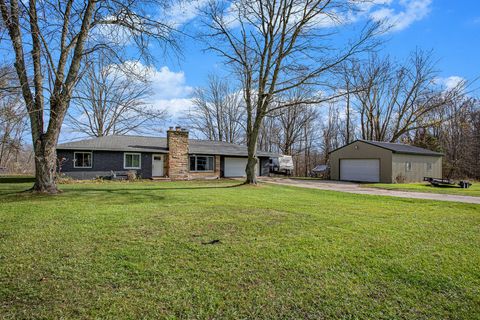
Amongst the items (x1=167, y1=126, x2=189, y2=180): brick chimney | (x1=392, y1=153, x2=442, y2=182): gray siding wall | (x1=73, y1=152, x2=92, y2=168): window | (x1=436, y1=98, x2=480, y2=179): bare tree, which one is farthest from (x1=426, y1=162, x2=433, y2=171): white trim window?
(x1=73, y1=152, x2=92, y2=168): window

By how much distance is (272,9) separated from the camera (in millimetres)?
15500

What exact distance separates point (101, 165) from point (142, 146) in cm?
314

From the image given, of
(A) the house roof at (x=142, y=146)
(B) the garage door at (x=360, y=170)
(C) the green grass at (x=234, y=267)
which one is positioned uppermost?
(A) the house roof at (x=142, y=146)

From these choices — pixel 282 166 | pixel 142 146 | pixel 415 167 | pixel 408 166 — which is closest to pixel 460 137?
pixel 415 167

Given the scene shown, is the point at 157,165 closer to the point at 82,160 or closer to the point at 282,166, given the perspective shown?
the point at 82,160

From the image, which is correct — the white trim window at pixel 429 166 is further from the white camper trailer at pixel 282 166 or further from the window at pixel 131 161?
the window at pixel 131 161

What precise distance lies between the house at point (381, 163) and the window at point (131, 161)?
1568cm

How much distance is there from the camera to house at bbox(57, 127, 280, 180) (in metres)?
19.0

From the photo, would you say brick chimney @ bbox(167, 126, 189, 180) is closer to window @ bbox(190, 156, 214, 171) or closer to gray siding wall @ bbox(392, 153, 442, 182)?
window @ bbox(190, 156, 214, 171)

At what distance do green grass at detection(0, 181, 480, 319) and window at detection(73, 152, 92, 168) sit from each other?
13.3 metres

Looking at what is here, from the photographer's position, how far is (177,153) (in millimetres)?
22078

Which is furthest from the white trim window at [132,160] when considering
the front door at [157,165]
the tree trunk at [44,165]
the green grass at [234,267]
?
the green grass at [234,267]

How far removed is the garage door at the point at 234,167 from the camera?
980 inches

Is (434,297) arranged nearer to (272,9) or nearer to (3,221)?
(3,221)
